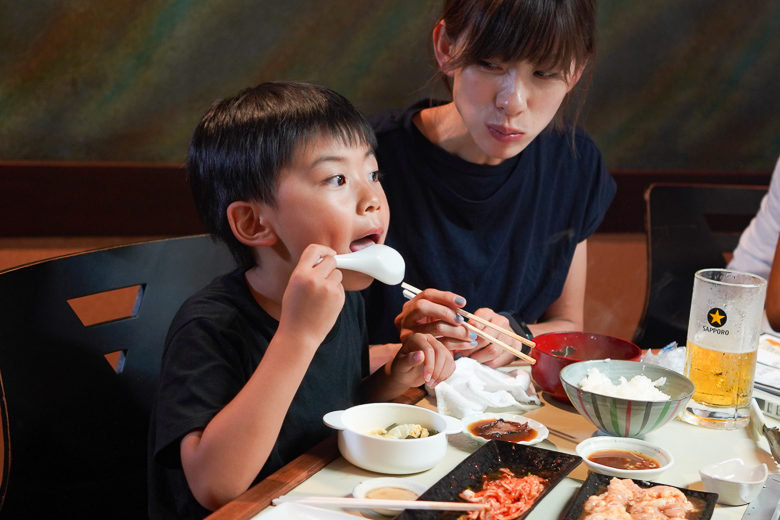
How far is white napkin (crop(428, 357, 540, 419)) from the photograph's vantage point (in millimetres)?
1259

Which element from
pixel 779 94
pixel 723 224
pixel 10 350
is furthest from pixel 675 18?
pixel 10 350

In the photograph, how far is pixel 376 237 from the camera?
1246 millimetres

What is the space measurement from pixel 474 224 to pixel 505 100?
1.58ft

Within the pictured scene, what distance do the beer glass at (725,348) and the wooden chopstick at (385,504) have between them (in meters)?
0.54

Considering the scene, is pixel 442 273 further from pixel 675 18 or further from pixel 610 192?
pixel 675 18

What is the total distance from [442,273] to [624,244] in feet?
6.90

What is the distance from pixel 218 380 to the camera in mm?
1089

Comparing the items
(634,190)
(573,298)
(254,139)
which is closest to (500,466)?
(254,139)

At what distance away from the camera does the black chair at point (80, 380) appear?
1.22m

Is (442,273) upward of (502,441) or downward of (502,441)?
upward

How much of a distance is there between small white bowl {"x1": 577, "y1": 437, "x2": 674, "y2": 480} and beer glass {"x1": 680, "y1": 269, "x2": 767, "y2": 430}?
20 centimetres

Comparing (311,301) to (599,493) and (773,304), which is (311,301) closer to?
(599,493)

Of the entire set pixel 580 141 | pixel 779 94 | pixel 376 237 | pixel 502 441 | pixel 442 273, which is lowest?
pixel 502 441

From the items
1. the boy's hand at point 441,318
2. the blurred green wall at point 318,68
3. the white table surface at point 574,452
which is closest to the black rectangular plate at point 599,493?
the white table surface at point 574,452
